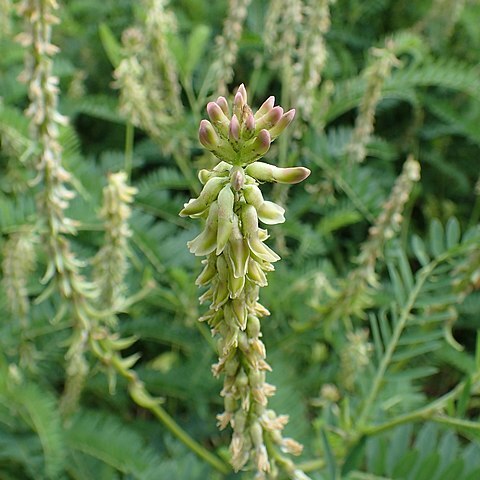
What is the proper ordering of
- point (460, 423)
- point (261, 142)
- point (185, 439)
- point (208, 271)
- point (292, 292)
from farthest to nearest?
1. point (292, 292)
2. point (185, 439)
3. point (460, 423)
4. point (208, 271)
5. point (261, 142)

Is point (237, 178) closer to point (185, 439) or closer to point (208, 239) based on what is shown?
point (208, 239)

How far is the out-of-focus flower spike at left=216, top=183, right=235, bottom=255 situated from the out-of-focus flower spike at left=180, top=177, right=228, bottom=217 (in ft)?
0.05

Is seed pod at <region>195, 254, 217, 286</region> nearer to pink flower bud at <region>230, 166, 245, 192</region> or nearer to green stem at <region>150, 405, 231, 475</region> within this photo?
pink flower bud at <region>230, 166, 245, 192</region>

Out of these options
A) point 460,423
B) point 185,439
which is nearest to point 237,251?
point 460,423

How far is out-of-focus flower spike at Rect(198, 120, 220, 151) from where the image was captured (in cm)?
55

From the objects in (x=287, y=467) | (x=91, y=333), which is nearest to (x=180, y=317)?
(x=91, y=333)

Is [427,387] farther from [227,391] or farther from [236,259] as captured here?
[236,259]

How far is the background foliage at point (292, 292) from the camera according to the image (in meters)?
1.28

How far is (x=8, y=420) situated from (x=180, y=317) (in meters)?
0.48

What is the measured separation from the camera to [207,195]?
0.58 meters

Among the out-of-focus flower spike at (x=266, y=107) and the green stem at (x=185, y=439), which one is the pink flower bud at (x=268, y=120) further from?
the green stem at (x=185, y=439)

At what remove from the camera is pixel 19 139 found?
5.12 feet

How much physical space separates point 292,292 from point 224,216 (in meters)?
1.11

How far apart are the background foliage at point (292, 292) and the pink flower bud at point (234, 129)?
2.16ft
